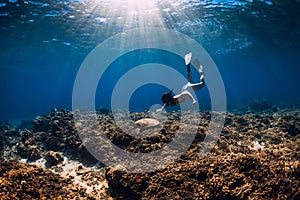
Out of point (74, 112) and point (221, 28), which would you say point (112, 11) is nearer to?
point (74, 112)

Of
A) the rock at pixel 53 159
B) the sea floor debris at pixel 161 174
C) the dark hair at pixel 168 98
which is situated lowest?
the rock at pixel 53 159

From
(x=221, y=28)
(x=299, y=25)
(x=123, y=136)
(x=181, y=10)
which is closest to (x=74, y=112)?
(x=123, y=136)

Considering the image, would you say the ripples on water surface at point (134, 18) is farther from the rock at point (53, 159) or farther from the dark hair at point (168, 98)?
the dark hair at point (168, 98)

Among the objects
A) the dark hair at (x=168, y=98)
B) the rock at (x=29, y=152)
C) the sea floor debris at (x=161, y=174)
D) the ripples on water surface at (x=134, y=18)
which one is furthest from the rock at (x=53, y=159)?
the ripples on water surface at (x=134, y=18)

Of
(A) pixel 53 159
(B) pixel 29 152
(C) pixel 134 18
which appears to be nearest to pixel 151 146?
(A) pixel 53 159

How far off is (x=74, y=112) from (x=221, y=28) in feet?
70.0

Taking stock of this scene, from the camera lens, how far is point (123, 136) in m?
7.65

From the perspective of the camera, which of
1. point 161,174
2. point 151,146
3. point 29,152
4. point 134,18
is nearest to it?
point 161,174

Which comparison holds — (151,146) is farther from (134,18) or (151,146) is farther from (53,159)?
(134,18)

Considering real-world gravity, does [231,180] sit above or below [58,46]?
above

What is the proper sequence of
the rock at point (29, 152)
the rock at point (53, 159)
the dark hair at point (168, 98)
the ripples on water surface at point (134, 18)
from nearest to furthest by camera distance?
the dark hair at point (168, 98), the rock at point (53, 159), the rock at point (29, 152), the ripples on water surface at point (134, 18)

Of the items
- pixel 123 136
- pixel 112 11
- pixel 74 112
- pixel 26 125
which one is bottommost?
pixel 26 125

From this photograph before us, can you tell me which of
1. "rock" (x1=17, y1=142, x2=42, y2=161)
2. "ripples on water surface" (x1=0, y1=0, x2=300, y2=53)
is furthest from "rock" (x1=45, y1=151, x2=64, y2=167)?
"ripples on water surface" (x1=0, y1=0, x2=300, y2=53)

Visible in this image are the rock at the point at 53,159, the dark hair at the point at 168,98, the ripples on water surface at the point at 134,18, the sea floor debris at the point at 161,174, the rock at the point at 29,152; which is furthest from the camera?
the ripples on water surface at the point at 134,18
